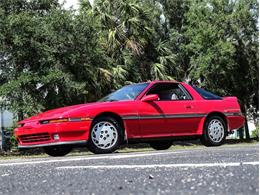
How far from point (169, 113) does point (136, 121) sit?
741 millimetres

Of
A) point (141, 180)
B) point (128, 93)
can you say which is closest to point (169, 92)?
point (128, 93)

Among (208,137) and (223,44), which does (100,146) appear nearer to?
(208,137)

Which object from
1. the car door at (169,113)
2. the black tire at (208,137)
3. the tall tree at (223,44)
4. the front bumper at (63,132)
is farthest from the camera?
the tall tree at (223,44)

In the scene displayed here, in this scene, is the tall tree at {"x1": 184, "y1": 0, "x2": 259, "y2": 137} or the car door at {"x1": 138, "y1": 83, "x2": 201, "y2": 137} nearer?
the car door at {"x1": 138, "y1": 83, "x2": 201, "y2": 137}

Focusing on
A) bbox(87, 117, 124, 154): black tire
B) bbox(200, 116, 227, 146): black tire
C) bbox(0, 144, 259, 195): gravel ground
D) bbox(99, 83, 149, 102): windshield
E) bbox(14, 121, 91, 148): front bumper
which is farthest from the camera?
bbox(200, 116, 227, 146): black tire

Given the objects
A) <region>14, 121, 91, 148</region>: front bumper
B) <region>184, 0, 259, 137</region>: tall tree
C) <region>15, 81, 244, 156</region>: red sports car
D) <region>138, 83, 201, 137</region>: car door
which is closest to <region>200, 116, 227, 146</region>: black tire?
<region>15, 81, 244, 156</region>: red sports car

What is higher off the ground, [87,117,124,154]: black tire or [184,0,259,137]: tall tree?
[184,0,259,137]: tall tree

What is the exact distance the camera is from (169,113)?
418 inches

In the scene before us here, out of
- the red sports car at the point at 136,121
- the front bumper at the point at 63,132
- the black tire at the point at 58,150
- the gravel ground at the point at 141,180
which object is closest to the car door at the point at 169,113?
the red sports car at the point at 136,121

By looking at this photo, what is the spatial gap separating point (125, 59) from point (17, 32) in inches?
318

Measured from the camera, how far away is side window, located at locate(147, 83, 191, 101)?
10867mm

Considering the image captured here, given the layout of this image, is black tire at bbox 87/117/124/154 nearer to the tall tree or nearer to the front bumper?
the front bumper

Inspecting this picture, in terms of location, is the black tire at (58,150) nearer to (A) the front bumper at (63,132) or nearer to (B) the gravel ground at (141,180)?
(A) the front bumper at (63,132)

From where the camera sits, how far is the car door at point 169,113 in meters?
10.4
